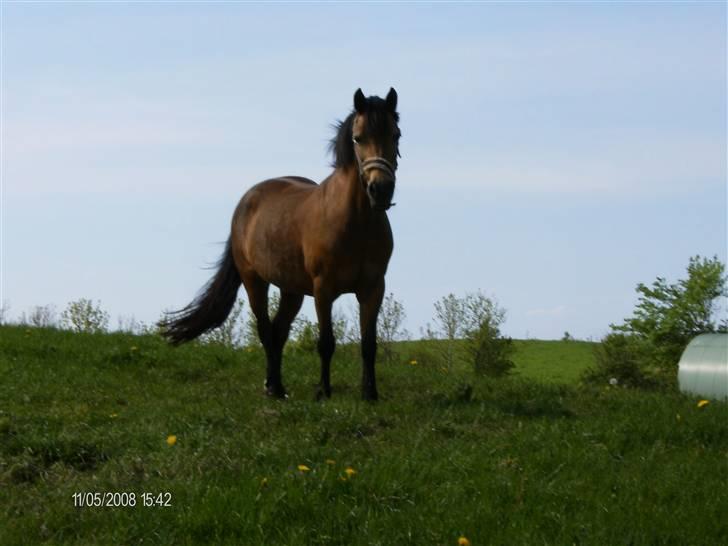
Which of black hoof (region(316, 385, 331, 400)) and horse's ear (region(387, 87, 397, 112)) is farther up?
horse's ear (region(387, 87, 397, 112))

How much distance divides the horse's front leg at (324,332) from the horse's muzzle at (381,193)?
135 cm

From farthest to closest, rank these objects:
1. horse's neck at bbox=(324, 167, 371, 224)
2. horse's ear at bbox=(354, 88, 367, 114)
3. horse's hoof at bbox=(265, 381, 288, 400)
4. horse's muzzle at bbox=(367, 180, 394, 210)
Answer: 1. horse's hoof at bbox=(265, 381, 288, 400)
2. horse's neck at bbox=(324, 167, 371, 224)
3. horse's ear at bbox=(354, 88, 367, 114)
4. horse's muzzle at bbox=(367, 180, 394, 210)

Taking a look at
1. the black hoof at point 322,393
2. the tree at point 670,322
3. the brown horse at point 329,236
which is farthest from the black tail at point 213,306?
the tree at point 670,322

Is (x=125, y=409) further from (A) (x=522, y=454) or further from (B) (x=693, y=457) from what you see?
(B) (x=693, y=457)

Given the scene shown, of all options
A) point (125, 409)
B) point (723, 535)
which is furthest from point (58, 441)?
point (723, 535)

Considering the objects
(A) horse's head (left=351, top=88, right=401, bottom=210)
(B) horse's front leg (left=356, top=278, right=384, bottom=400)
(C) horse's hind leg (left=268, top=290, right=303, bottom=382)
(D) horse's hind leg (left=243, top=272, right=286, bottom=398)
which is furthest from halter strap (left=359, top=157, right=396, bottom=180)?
(D) horse's hind leg (left=243, top=272, right=286, bottom=398)

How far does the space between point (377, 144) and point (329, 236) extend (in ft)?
3.95

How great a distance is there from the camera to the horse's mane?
9734 millimetres

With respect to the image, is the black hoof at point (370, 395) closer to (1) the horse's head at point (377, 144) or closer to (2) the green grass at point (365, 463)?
(2) the green grass at point (365, 463)

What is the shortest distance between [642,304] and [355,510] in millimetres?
19543

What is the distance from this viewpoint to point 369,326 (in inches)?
415

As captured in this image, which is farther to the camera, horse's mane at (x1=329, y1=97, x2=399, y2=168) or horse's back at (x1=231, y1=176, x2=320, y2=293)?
horse's back at (x1=231, y1=176, x2=320, y2=293)

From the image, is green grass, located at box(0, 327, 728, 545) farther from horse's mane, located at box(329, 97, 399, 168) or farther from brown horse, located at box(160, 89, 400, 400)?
horse's mane, located at box(329, 97, 399, 168)
